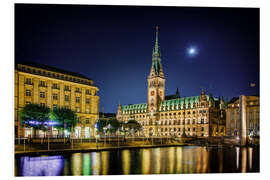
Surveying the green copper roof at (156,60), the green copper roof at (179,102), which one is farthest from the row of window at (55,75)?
the green copper roof at (156,60)

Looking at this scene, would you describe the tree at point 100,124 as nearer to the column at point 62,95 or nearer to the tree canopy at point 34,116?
the column at point 62,95

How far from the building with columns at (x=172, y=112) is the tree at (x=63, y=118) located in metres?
38.2

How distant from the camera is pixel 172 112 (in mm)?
71312

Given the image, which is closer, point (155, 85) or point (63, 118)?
point (63, 118)

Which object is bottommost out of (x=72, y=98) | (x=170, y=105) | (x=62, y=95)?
(x=170, y=105)

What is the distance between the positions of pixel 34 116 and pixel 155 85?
53.0 metres

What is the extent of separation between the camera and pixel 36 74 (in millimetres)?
30156

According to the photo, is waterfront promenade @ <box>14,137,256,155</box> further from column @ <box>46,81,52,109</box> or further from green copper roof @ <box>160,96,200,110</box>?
green copper roof @ <box>160,96,200,110</box>

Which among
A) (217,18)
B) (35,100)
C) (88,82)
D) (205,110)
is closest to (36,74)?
(35,100)

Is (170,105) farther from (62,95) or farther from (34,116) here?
(34,116)

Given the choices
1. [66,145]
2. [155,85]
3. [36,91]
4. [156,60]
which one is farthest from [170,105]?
[66,145]

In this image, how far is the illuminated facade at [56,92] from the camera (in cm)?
2818

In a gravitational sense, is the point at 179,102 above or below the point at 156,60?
below
